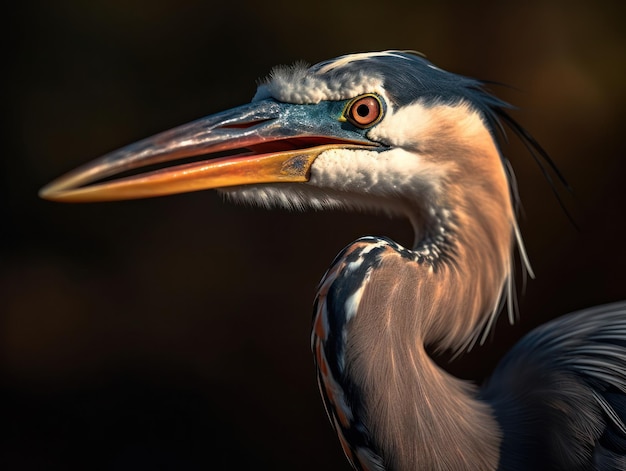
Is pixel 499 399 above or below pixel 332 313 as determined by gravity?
below

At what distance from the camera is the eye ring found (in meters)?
1.20

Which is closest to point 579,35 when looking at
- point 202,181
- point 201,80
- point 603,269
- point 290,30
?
point 603,269

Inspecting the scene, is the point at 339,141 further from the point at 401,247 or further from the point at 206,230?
the point at 206,230

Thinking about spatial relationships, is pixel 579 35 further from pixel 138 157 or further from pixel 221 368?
pixel 138 157

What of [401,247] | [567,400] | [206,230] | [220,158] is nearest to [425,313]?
[401,247]

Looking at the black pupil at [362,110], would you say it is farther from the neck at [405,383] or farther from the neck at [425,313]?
the neck at [405,383]

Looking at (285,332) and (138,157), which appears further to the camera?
(285,332)

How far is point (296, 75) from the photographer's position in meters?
1.22

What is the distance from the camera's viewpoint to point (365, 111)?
1.21 metres

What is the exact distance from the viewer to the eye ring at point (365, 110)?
120 cm

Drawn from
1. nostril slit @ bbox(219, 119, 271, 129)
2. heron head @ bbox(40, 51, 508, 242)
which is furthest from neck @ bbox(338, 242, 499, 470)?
nostril slit @ bbox(219, 119, 271, 129)

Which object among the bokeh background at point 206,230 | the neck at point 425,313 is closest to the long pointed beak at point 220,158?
the neck at point 425,313

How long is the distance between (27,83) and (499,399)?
2.32 metres

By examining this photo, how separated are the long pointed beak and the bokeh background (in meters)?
1.69
